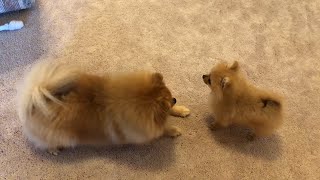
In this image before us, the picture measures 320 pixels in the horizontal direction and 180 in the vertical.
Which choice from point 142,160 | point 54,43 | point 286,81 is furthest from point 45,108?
point 286,81

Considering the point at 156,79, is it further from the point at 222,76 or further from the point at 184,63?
the point at 184,63

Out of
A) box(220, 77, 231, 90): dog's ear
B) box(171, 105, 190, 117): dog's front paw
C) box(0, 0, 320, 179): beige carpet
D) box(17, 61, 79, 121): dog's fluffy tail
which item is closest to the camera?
box(17, 61, 79, 121): dog's fluffy tail

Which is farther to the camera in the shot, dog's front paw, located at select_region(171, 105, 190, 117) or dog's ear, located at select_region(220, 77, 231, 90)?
dog's front paw, located at select_region(171, 105, 190, 117)

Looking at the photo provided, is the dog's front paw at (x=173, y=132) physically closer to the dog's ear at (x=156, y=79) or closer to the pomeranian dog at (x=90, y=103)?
the pomeranian dog at (x=90, y=103)

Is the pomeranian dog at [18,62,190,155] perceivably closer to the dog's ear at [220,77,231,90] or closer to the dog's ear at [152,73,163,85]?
the dog's ear at [152,73,163,85]

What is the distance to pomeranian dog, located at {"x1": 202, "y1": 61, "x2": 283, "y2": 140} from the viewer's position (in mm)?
1396

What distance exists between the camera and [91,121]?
1312mm

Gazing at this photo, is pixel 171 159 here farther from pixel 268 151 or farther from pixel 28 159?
pixel 28 159

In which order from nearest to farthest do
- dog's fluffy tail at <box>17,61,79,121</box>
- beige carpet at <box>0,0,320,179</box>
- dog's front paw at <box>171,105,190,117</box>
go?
dog's fluffy tail at <box>17,61,79,121</box>
beige carpet at <box>0,0,320,179</box>
dog's front paw at <box>171,105,190,117</box>

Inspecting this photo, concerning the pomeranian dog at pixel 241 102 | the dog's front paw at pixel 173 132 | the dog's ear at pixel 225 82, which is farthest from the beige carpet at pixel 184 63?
the dog's ear at pixel 225 82

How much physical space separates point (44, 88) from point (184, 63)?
2.52 ft

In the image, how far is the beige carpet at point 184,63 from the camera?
153 centimetres

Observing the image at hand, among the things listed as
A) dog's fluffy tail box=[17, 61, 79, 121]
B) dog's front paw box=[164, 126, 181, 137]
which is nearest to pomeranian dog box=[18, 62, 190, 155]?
dog's fluffy tail box=[17, 61, 79, 121]

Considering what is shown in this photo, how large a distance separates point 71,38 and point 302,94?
1.16 meters
